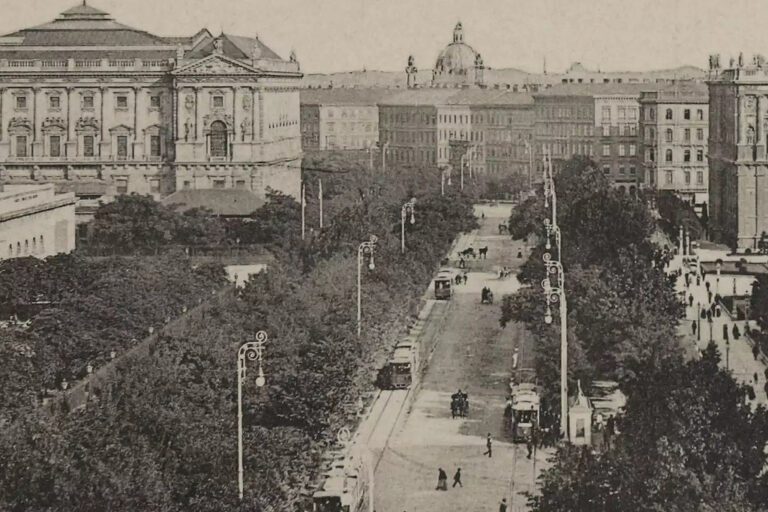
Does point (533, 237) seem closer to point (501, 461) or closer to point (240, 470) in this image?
point (501, 461)

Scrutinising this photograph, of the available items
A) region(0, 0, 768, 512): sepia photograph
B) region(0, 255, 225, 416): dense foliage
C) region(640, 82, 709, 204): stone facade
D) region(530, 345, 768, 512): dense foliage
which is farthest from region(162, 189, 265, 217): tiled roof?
region(530, 345, 768, 512): dense foliage

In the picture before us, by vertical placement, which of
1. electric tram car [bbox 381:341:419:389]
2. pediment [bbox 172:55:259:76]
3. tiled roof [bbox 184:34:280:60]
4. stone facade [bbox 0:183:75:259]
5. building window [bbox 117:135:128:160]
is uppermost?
tiled roof [bbox 184:34:280:60]

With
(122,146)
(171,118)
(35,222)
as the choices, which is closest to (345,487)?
Result: (35,222)

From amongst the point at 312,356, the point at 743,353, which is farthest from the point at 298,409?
the point at 743,353

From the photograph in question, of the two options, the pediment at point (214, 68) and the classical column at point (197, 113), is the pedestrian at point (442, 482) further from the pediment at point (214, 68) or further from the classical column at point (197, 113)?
the classical column at point (197, 113)

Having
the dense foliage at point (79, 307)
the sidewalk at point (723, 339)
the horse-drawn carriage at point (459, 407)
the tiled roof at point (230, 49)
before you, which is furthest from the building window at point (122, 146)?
the horse-drawn carriage at point (459, 407)

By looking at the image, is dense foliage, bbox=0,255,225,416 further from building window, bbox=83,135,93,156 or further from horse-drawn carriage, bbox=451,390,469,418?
building window, bbox=83,135,93,156

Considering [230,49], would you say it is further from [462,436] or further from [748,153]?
[462,436]
